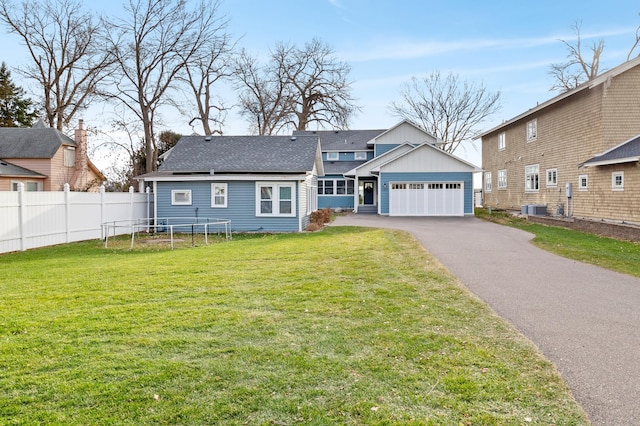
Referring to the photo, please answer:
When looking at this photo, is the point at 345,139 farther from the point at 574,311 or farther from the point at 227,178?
the point at 574,311

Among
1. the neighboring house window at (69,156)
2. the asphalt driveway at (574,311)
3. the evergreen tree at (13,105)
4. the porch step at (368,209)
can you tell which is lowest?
the asphalt driveway at (574,311)

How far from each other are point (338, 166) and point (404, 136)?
5.63 m

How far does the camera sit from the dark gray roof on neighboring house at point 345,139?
119ft

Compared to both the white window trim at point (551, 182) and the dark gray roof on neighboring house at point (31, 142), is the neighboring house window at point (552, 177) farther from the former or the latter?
the dark gray roof on neighboring house at point (31, 142)

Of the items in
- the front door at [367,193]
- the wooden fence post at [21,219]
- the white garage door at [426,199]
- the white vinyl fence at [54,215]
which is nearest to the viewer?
the white vinyl fence at [54,215]

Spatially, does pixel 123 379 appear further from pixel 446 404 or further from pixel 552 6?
pixel 552 6

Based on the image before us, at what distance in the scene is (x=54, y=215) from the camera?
14.6 m

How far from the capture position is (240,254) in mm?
11477

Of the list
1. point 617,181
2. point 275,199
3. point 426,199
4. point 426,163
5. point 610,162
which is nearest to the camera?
point 610,162

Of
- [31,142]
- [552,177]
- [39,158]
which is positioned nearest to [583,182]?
[552,177]

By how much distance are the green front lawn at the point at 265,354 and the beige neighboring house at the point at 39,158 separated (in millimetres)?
23491

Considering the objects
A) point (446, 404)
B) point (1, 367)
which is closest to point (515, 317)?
point (446, 404)

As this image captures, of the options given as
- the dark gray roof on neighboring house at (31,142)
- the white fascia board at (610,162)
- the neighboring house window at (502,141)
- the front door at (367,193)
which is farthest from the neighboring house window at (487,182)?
the dark gray roof on neighboring house at (31,142)

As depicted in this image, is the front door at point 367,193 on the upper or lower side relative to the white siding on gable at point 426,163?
lower
